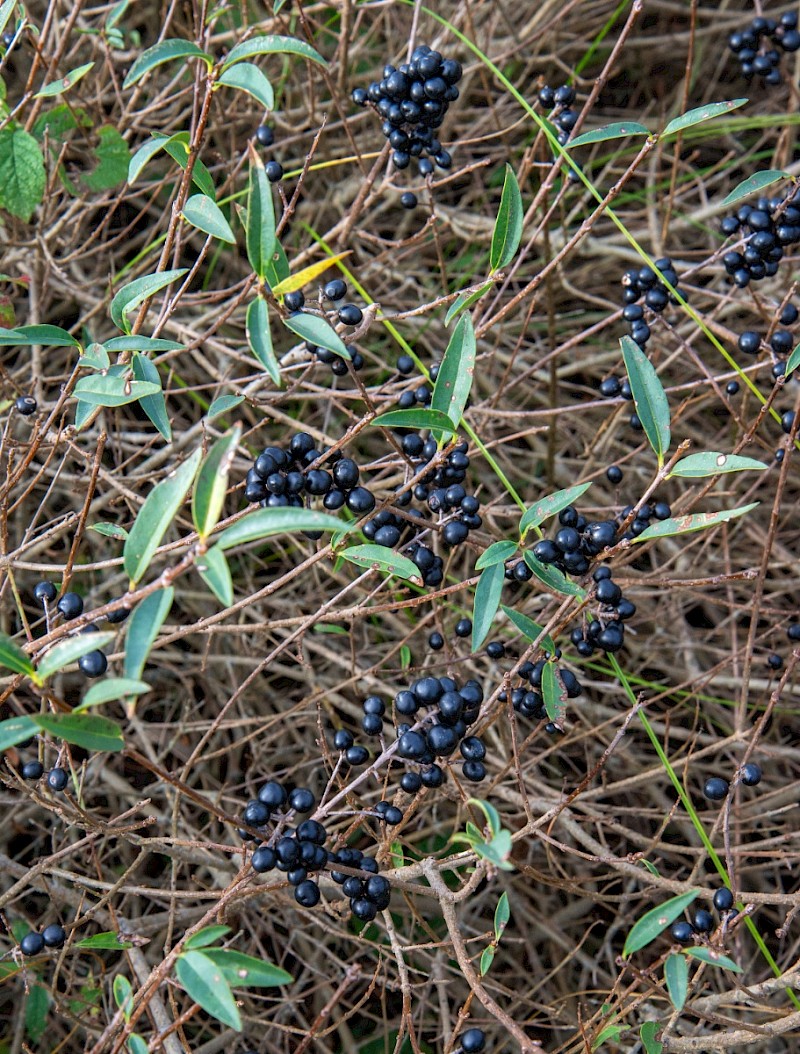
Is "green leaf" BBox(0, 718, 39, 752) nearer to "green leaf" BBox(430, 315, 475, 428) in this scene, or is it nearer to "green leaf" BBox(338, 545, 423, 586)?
"green leaf" BBox(338, 545, 423, 586)

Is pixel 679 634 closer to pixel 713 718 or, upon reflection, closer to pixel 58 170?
pixel 713 718

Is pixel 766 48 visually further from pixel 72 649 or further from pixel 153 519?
pixel 72 649

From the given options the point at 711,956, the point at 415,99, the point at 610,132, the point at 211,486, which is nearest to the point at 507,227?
the point at 610,132

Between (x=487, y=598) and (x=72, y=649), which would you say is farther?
(x=487, y=598)

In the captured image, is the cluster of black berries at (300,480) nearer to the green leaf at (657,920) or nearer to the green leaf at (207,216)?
the green leaf at (207,216)

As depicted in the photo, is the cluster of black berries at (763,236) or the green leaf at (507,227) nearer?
the green leaf at (507,227)

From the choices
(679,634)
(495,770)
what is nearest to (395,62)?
(679,634)

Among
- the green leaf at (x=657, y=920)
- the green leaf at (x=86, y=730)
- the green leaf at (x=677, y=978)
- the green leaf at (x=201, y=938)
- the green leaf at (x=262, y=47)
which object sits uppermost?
the green leaf at (x=262, y=47)

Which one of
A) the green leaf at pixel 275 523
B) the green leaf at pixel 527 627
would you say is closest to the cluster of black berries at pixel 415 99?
the green leaf at pixel 527 627
